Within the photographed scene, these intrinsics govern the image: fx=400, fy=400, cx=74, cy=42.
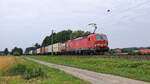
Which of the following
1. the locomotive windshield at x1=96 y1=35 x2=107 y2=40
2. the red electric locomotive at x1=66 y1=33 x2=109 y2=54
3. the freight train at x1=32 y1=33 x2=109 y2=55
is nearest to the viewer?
the red electric locomotive at x1=66 y1=33 x2=109 y2=54

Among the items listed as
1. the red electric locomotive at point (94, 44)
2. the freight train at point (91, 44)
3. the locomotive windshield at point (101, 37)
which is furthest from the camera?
the locomotive windshield at point (101, 37)

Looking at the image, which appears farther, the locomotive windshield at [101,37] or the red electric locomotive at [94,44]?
the locomotive windshield at [101,37]

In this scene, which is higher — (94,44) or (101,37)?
(101,37)

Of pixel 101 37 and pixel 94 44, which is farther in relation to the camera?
pixel 101 37

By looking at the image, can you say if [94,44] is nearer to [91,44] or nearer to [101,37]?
[91,44]

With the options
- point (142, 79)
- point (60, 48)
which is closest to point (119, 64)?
point (142, 79)

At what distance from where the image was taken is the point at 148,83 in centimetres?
2348

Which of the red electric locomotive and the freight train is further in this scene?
the freight train

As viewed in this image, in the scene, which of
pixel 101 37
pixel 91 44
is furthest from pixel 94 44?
pixel 101 37

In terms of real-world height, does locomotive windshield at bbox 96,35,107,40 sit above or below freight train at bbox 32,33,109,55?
above

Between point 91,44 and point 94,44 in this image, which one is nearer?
point 94,44

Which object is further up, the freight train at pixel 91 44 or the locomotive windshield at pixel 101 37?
the locomotive windshield at pixel 101 37

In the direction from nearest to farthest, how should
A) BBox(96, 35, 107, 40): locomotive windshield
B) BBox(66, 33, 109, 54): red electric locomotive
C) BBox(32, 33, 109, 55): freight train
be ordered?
BBox(66, 33, 109, 54): red electric locomotive
BBox(32, 33, 109, 55): freight train
BBox(96, 35, 107, 40): locomotive windshield

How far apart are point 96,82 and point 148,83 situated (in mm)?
3303
